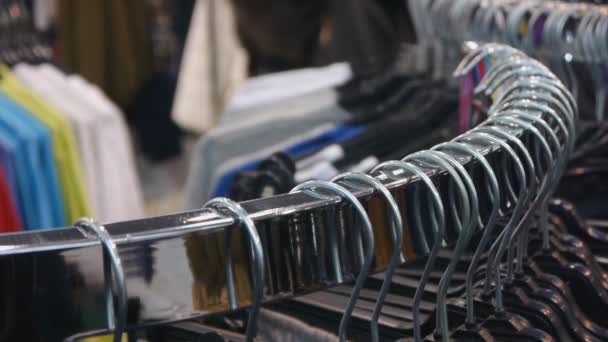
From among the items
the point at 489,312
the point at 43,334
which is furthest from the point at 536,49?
the point at 43,334

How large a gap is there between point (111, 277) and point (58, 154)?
74 centimetres

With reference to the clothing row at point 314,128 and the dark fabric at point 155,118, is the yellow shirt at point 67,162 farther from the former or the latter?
the dark fabric at point 155,118

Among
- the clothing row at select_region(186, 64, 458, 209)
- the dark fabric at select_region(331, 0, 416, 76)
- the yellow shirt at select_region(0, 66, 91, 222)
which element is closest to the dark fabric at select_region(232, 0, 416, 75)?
the dark fabric at select_region(331, 0, 416, 76)

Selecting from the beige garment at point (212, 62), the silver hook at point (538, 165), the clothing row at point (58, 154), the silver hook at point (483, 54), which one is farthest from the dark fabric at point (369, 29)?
the silver hook at point (538, 165)

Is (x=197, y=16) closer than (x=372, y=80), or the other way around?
(x=372, y=80)

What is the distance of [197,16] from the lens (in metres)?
1.52

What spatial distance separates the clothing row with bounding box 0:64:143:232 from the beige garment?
0.35m

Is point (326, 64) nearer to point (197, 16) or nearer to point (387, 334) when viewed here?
point (197, 16)

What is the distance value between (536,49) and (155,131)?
4.96ft

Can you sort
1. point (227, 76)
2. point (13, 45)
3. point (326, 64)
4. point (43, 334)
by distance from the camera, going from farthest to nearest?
point (227, 76), point (326, 64), point (13, 45), point (43, 334)

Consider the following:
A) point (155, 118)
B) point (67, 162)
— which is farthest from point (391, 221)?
point (155, 118)

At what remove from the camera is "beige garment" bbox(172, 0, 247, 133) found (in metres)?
1.49

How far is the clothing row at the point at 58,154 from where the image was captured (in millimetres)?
917

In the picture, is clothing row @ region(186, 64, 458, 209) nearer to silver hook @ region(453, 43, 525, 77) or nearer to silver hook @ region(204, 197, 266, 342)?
silver hook @ region(453, 43, 525, 77)
